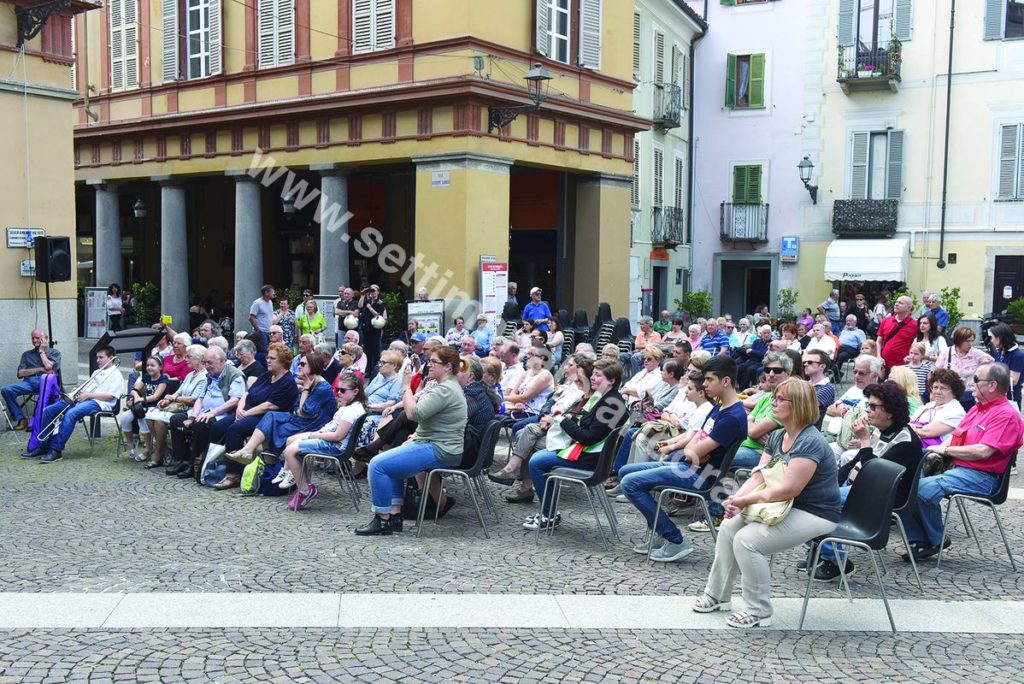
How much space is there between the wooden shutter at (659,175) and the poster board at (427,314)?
486 inches

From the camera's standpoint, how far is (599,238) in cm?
2097

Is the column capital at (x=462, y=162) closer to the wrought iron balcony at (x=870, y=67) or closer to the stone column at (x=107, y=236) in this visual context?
the stone column at (x=107, y=236)

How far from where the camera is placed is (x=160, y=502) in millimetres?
8820

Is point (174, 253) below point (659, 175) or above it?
below

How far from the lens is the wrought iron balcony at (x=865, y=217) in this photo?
27.6 metres

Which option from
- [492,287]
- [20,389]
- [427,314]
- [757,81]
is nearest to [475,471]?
[20,389]

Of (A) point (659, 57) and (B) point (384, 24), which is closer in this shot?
(B) point (384, 24)

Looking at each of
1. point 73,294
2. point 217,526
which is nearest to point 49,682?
point 217,526

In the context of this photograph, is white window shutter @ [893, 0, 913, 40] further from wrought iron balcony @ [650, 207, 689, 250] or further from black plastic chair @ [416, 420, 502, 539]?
black plastic chair @ [416, 420, 502, 539]

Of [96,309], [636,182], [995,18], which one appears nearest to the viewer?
[96,309]

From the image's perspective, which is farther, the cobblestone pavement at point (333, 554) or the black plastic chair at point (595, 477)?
the black plastic chair at point (595, 477)

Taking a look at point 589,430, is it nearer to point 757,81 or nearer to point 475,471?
point 475,471

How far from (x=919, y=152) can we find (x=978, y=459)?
74.6 ft

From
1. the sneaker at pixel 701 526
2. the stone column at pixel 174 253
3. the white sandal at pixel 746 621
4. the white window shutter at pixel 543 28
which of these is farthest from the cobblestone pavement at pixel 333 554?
the stone column at pixel 174 253
